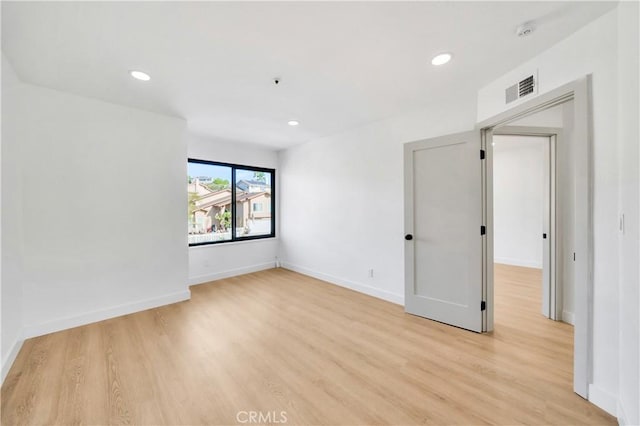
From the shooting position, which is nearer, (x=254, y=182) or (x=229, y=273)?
(x=229, y=273)

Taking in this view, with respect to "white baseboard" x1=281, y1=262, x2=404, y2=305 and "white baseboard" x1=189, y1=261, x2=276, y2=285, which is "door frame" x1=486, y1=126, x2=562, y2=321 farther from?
"white baseboard" x1=189, y1=261, x2=276, y2=285

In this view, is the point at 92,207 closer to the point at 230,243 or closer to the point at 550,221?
the point at 230,243

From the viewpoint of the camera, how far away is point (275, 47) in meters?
1.97

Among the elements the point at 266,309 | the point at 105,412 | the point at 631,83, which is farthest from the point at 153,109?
the point at 631,83

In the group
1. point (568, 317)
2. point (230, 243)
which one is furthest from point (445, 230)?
point (230, 243)

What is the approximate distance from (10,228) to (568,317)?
5.63m

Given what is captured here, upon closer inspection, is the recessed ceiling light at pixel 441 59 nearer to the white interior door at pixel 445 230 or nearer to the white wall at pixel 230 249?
the white interior door at pixel 445 230

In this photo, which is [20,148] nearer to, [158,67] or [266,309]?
[158,67]

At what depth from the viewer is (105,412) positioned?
5.44 feet

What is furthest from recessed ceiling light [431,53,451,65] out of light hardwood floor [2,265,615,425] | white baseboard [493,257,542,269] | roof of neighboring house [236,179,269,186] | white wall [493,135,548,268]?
white baseboard [493,257,542,269]

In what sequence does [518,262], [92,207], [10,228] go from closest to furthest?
1. [10,228]
2. [92,207]
3. [518,262]

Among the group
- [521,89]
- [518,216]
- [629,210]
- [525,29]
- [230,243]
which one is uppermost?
[525,29]

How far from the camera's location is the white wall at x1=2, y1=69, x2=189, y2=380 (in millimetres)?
2611

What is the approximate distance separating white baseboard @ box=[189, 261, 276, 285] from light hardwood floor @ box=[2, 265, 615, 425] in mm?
1153
